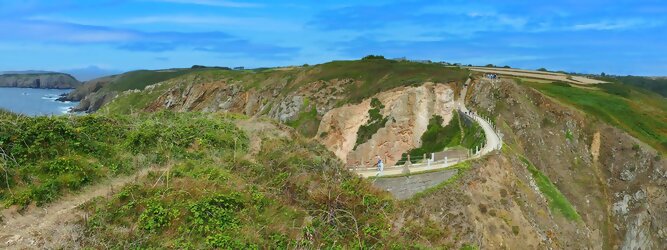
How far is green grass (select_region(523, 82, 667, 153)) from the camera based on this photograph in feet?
156

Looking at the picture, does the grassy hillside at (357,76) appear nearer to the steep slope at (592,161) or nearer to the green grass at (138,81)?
the steep slope at (592,161)

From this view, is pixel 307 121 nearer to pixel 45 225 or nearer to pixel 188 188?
pixel 188 188

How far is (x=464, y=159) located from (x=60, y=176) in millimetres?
19045

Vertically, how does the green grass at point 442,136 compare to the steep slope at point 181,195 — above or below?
below

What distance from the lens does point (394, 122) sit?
47875mm

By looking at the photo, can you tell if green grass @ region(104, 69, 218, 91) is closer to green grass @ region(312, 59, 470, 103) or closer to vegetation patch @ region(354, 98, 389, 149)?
green grass @ region(312, 59, 470, 103)

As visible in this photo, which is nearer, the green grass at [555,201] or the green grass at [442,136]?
the green grass at [555,201]

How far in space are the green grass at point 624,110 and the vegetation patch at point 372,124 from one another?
65.1ft

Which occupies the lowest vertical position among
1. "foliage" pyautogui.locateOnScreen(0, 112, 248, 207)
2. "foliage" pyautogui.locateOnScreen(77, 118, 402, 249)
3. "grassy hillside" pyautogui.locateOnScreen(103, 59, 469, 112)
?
"foliage" pyautogui.locateOnScreen(77, 118, 402, 249)

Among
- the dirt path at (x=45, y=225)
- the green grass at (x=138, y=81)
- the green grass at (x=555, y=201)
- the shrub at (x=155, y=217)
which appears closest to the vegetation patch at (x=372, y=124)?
Answer: the green grass at (x=555, y=201)

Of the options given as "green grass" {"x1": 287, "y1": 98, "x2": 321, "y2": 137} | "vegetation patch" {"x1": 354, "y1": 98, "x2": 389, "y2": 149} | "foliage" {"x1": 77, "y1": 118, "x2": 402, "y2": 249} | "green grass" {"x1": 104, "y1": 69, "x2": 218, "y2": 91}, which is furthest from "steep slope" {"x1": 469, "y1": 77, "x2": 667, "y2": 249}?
"green grass" {"x1": 104, "y1": 69, "x2": 218, "y2": 91}

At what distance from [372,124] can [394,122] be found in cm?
260

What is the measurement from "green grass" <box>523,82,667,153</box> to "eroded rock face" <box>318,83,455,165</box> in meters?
15.0

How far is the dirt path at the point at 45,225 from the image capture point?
9.81m
